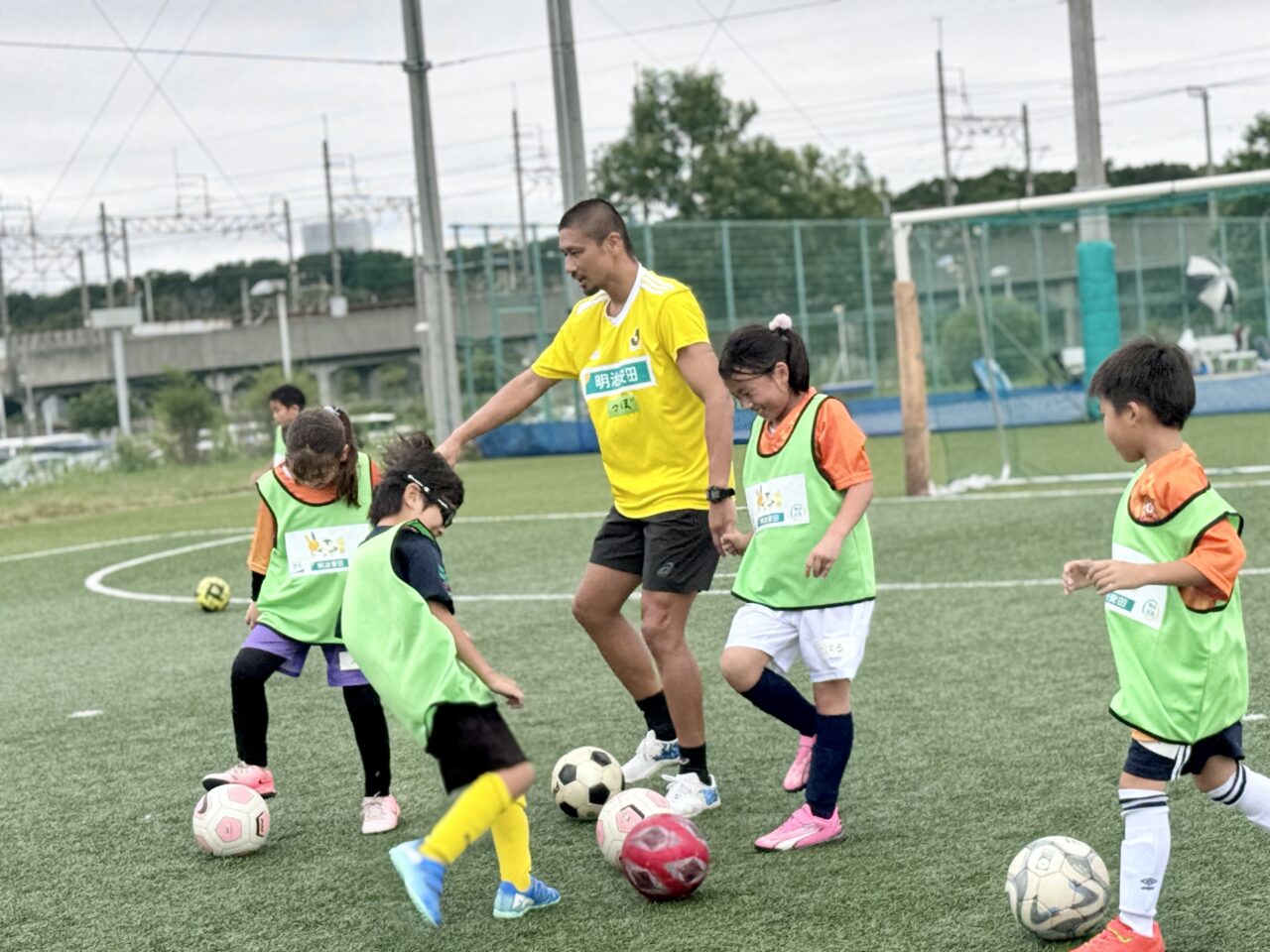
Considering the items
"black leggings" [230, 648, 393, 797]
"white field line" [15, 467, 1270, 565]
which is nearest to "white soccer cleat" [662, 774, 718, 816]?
"black leggings" [230, 648, 393, 797]

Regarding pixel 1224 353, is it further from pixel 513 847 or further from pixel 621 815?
pixel 513 847

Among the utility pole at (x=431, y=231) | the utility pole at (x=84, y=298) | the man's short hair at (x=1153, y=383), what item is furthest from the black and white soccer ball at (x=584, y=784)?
the utility pole at (x=84, y=298)

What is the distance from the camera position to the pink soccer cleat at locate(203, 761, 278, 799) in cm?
547

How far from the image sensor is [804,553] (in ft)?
15.6

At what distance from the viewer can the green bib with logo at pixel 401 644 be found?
13.1 feet

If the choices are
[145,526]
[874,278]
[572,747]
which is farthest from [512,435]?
[572,747]

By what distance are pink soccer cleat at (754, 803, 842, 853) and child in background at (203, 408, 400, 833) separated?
1369 millimetres

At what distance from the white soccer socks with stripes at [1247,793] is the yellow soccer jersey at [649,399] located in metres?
2.01

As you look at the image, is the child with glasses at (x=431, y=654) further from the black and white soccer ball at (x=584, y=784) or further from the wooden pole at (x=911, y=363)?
the wooden pole at (x=911, y=363)

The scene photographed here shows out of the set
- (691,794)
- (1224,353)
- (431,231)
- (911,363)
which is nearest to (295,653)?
(691,794)

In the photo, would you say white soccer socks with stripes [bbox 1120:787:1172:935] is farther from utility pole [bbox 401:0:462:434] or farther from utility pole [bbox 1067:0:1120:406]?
utility pole [bbox 401:0:462:434]

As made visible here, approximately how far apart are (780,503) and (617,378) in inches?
33.0

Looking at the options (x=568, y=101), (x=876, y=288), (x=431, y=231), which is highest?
(x=568, y=101)

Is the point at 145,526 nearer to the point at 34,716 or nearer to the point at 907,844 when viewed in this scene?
the point at 34,716
